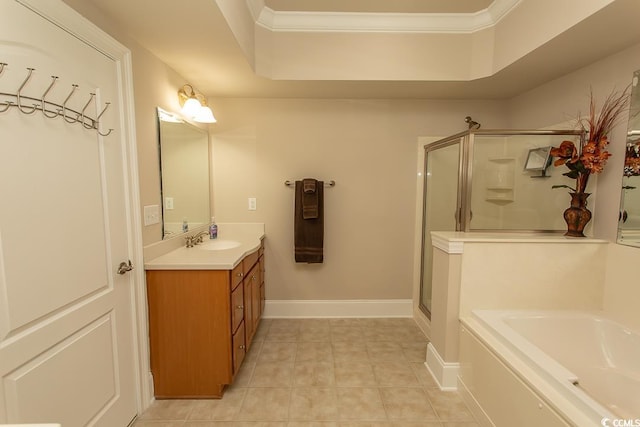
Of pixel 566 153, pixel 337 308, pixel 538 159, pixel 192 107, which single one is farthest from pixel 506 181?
pixel 192 107

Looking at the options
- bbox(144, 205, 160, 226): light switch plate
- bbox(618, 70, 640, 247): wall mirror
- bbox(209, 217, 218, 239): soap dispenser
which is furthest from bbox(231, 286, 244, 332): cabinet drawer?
bbox(618, 70, 640, 247): wall mirror

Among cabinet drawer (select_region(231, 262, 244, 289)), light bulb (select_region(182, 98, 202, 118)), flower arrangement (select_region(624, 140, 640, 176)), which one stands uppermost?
light bulb (select_region(182, 98, 202, 118))

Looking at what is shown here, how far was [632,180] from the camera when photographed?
168 cm

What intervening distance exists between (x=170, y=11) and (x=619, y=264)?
2908 millimetres

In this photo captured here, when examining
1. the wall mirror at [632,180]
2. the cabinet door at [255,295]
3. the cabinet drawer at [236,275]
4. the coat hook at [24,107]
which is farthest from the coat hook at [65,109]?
the wall mirror at [632,180]

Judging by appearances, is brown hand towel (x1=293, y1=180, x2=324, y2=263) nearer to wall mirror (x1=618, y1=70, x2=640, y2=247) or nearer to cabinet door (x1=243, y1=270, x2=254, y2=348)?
cabinet door (x1=243, y1=270, x2=254, y2=348)

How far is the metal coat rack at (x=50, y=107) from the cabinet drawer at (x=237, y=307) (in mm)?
1124

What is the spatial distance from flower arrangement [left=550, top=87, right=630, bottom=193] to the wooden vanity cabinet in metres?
2.28

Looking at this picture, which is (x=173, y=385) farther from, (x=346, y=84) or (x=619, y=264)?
(x=619, y=264)

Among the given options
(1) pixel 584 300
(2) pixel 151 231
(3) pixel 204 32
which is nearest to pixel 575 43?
(1) pixel 584 300

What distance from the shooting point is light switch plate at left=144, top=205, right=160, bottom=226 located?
1.69m

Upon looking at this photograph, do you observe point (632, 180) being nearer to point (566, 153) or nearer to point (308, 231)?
point (566, 153)

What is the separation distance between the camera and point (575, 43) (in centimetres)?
165

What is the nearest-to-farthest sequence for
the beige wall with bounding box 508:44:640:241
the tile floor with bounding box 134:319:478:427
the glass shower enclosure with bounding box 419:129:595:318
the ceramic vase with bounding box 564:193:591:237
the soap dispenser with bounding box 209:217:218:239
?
the tile floor with bounding box 134:319:478:427, the beige wall with bounding box 508:44:640:241, the ceramic vase with bounding box 564:193:591:237, the glass shower enclosure with bounding box 419:129:595:318, the soap dispenser with bounding box 209:217:218:239
